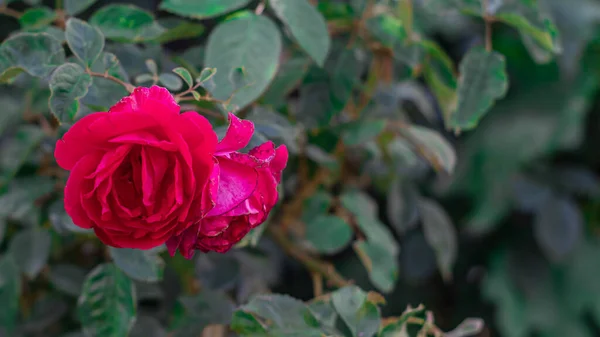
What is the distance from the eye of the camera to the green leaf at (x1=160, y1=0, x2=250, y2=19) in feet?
1.51

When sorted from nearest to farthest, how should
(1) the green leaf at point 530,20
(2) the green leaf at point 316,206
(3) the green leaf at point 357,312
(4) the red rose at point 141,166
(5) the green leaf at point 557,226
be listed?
(4) the red rose at point 141,166 → (3) the green leaf at point 357,312 → (1) the green leaf at point 530,20 → (2) the green leaf at point 316,206 → (5) the green leaf at point 557,226

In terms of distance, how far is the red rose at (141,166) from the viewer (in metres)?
0.33

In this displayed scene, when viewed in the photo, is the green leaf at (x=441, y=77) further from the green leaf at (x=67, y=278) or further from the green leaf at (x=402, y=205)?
the green leaf at (x=67, y=278)

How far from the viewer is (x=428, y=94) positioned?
1.15 meters

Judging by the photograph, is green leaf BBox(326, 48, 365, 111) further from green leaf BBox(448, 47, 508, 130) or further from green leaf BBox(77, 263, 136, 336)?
green leaf BBox(77, 263, 136, 336)

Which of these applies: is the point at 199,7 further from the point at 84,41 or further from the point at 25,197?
the point at 25,197

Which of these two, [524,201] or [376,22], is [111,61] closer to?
[376,22]

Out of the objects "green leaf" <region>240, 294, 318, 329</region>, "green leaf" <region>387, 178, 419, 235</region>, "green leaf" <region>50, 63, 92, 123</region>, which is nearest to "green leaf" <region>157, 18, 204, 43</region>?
"green leaf" <region>50, 63, 92, 123</region>

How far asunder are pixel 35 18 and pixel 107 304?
9.4 inches

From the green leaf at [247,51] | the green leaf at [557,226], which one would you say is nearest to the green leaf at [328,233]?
the green leaf at [247,51]

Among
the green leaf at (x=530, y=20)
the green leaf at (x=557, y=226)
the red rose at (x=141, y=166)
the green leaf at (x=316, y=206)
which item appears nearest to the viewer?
the red rose at (x=141, y=166)

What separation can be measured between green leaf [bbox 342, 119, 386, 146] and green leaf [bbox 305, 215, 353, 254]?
9 centimetres

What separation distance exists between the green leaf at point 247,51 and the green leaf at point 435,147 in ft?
0.68

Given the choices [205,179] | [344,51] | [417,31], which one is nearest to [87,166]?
[205,179]
